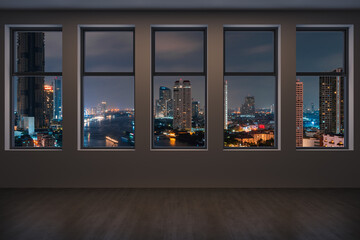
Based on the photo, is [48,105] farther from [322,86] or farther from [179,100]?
[322,86]

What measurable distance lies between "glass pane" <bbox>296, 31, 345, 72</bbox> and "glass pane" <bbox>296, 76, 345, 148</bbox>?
0.75 ft

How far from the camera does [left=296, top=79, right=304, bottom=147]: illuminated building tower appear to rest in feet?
14.6

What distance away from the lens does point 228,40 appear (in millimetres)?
4621

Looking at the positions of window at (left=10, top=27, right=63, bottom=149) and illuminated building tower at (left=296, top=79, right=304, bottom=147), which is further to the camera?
window at (left=10, top=27, right=63, bottom=149)

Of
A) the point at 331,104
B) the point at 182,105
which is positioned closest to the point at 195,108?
the point at 182,105

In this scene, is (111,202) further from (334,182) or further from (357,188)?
(357,188)

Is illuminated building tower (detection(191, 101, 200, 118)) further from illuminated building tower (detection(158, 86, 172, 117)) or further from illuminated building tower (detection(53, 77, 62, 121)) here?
illuminated building tower (detection(53, 77, 62, 121))

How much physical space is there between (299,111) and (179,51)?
2.64 m

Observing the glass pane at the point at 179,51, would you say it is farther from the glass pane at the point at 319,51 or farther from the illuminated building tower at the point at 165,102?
the glass pane at the point at 319,51
